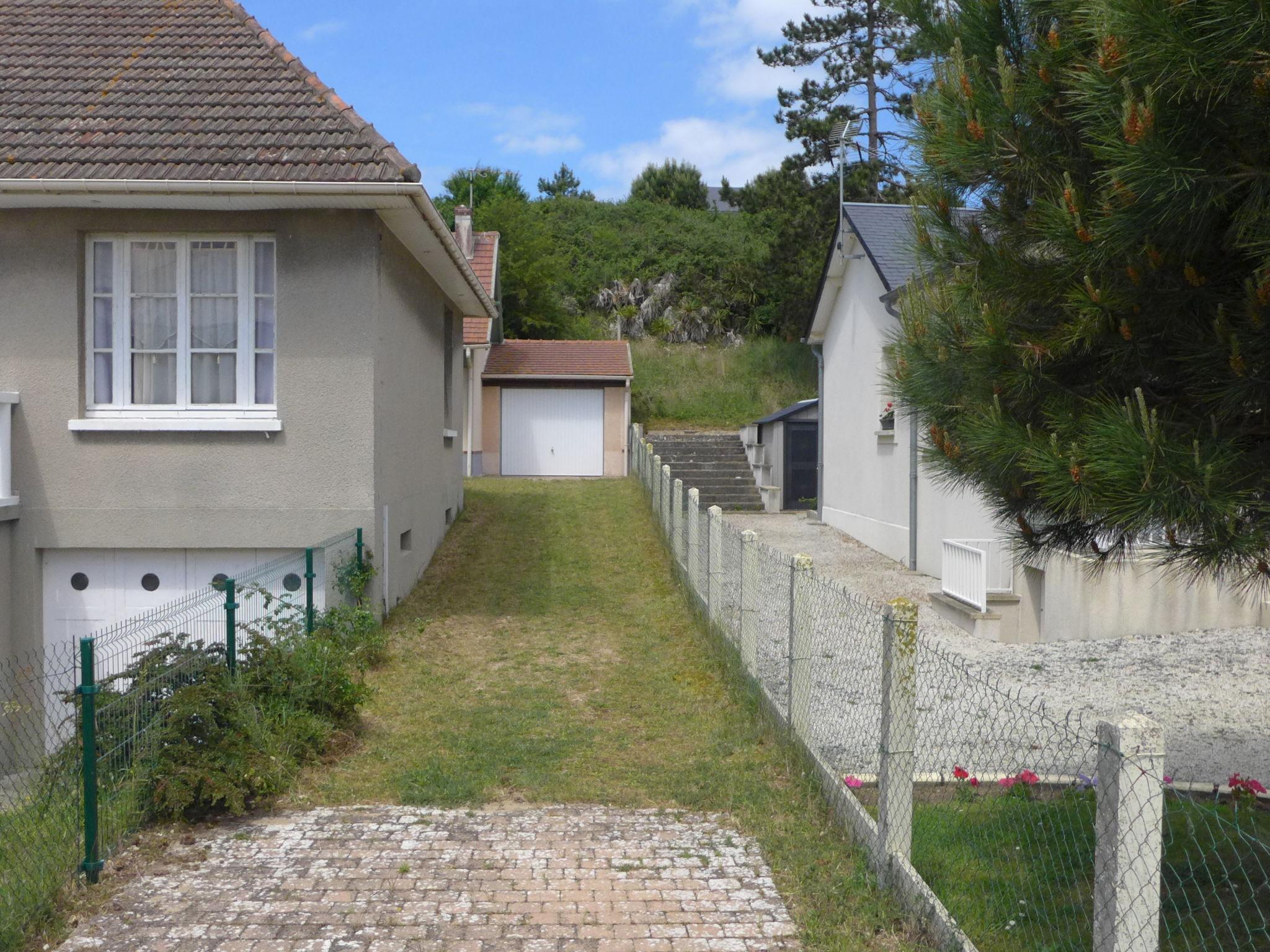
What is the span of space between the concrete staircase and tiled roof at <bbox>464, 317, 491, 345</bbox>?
4247 mm

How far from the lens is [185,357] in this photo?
31.2ft

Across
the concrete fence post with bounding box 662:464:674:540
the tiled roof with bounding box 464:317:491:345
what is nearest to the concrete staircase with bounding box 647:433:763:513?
the tiled roof with bounding box 464:317:491:345

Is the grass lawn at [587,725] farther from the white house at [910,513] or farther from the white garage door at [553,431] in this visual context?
the white garage door at [553,431]

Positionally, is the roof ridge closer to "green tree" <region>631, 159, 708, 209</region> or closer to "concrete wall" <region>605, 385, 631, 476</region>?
"concrete wall" <region>605, 385, 631, 476</region>

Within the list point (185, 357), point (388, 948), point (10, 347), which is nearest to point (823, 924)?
point (388, 948)

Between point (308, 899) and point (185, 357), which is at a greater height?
point (185, 357)

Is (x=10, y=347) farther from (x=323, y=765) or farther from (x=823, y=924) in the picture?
(x=823, y=924)

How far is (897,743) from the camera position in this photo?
456 cm

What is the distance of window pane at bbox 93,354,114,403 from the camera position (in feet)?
31.2

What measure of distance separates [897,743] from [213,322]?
24.2 ft

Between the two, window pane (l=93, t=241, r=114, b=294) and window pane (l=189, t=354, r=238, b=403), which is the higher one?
window pane (l=93, t=241, r=114, b=294)

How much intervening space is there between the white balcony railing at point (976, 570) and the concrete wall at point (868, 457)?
70 centimetres

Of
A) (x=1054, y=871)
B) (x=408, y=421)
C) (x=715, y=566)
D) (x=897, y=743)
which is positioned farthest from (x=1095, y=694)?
(x=408, y=421)

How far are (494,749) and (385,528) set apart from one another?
3773mm
